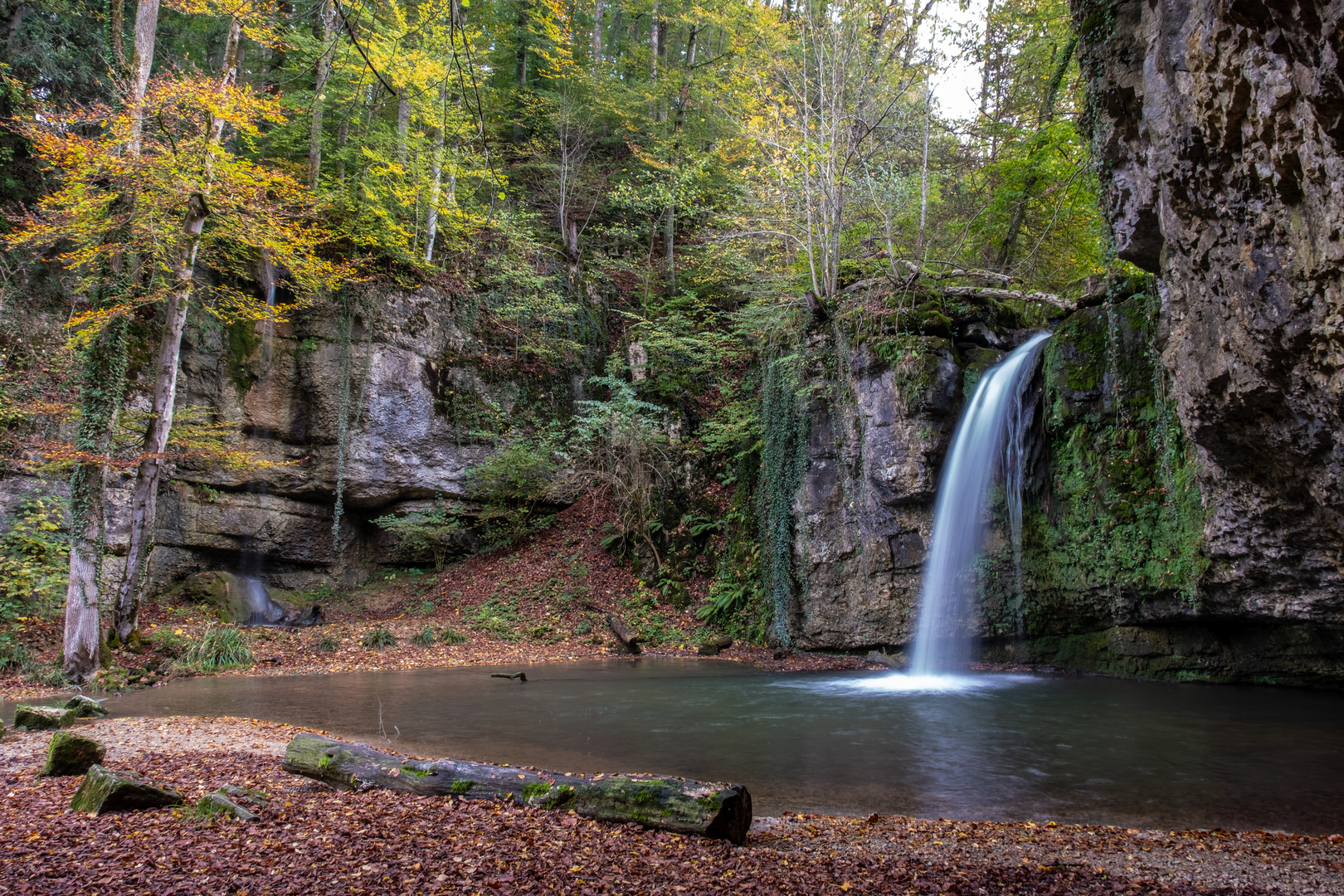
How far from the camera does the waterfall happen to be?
37.4 ft

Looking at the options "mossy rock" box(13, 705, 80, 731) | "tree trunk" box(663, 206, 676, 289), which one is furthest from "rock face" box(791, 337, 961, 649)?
"mossy rock" box(13, 705, 80, 731)

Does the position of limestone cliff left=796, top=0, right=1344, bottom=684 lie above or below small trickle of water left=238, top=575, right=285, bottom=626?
above

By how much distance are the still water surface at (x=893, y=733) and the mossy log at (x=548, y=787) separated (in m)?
1.07

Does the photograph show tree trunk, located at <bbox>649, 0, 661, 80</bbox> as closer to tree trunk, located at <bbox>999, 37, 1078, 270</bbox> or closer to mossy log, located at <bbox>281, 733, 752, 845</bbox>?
tree trunk, located at <bbox>999, 37, 1078, 270</bbox>

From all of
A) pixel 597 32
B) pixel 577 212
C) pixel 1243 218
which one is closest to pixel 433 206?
pixel 577 212

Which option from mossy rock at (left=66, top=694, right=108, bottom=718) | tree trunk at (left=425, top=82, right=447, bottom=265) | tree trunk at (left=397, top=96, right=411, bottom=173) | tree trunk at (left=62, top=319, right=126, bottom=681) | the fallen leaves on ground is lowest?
mossy rock at (left=66, top=694, right=108, bottom=718)

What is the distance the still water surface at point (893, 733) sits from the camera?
197 inches

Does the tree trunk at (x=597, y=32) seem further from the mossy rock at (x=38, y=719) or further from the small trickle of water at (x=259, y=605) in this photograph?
the mossy rock at (x=38, y=719)

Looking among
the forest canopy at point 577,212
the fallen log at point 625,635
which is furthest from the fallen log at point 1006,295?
the fallen log at point 625,635

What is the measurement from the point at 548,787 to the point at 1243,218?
215 inches

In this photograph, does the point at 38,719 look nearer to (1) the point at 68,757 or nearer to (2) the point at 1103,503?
(1) the point at 68,757

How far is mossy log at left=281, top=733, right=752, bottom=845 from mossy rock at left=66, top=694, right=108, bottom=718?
4.21m

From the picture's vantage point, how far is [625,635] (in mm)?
13953

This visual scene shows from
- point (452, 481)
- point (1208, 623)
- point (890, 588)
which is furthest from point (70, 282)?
point (1208, 623)
